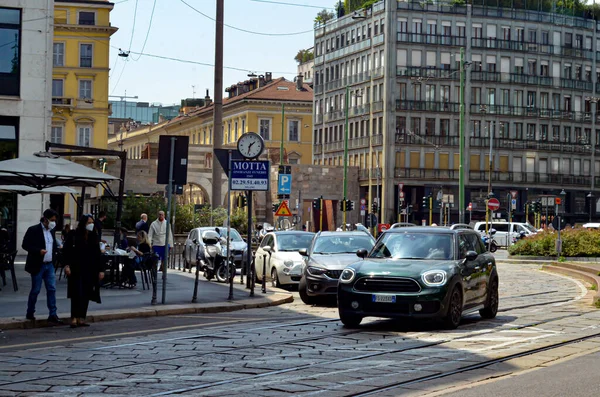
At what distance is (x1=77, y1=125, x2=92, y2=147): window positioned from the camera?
83875mm

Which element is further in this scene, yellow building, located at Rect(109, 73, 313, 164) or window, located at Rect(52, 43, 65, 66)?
yellow building, located at Rect(109, 73, 313, 164)

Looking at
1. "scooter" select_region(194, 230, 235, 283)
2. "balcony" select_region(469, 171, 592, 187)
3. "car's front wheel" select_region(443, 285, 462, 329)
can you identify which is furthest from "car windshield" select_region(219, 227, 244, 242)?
"balcony" select_region(469, 171, 592, 187)

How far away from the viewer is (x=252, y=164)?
23.1 m

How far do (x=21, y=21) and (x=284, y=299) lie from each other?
1483cm

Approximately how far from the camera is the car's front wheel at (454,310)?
15.9m

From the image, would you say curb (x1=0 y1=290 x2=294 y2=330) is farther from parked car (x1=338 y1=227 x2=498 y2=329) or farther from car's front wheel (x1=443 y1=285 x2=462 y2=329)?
car's front wheel (x1=443 y1=285 x2=462 y2=329)

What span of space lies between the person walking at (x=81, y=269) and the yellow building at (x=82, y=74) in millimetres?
68049

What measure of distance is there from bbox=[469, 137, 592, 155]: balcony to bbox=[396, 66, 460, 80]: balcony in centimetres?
562

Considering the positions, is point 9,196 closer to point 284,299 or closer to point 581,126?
point 284,299

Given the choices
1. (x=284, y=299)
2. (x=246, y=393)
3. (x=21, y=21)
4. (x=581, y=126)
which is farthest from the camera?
(x=581, y=126)

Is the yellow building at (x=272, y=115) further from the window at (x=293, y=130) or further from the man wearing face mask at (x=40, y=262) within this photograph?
the man wearing face mask at (x=40, y=262)

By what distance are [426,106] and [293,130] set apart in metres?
21.6

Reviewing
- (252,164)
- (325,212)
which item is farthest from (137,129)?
(252,164)

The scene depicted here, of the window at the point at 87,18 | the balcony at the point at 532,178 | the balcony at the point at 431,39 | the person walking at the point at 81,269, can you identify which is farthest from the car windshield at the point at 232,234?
the balcony at the point at 532,178
